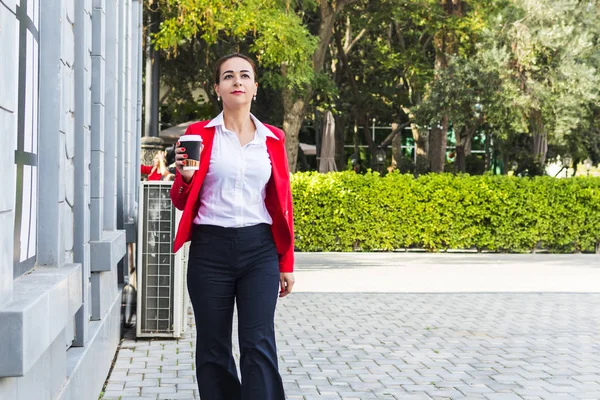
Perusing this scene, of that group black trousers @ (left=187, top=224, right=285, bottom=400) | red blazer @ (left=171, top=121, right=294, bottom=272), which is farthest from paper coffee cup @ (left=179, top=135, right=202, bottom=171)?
black trousers @ (left=187, top=224, right=285, bottom=400)

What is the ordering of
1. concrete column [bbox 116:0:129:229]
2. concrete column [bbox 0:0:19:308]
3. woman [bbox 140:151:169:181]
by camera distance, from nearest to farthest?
concrete column [bbox 0:0:19:308] → concrete column [bbox 116:0:129:229] → woman [bbox 140:151:169:181]

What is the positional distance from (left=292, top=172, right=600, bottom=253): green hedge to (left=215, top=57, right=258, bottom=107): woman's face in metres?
15.1

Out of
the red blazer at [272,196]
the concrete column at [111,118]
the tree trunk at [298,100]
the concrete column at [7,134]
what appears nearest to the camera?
the concrete column at [7,134]

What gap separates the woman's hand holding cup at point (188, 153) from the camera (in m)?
3.98

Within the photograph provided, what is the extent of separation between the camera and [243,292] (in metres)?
4.34

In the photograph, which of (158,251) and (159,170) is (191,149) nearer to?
(158,251)

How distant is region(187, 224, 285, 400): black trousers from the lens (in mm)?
4293

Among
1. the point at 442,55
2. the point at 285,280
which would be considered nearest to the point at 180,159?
the point at 285,280

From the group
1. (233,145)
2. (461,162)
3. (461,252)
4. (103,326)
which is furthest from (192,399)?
(461,162)

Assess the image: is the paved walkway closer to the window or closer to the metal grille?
the metal grille

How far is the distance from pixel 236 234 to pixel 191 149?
48cm

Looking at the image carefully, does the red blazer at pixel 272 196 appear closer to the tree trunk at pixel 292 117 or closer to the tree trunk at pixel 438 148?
the tree trunk at pixel 292 117

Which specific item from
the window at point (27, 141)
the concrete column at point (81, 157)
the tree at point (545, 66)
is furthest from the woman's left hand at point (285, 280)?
→ the tree at point (545, 66)

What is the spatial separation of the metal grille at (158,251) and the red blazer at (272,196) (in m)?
3.84
